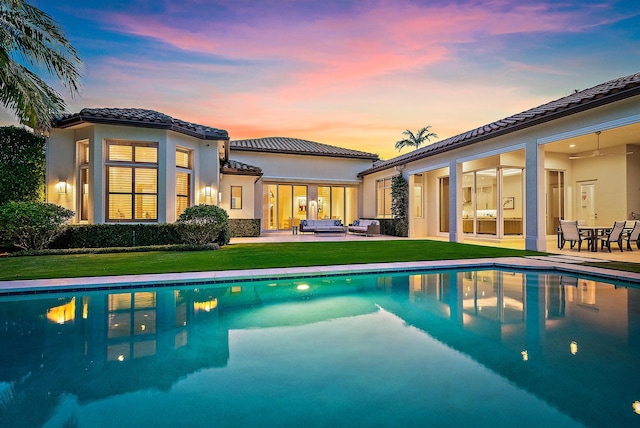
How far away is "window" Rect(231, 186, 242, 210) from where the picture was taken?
60.8ft

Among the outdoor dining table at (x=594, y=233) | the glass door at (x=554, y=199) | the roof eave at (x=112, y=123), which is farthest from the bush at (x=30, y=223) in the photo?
the glass door at (x=554, y=199)

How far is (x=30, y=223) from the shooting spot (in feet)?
32.3

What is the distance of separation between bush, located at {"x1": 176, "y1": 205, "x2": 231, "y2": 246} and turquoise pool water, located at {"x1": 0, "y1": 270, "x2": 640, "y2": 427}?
565cm

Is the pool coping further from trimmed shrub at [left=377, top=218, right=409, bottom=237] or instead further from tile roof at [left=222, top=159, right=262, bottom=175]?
tile roof at [left=222, top=159, right=262, bottom=175]

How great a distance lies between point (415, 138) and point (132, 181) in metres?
29.1

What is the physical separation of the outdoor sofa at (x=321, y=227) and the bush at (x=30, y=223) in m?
11.0

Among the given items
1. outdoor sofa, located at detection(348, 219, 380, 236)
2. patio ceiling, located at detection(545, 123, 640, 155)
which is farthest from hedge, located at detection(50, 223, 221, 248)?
patio ceiling, located at detection(545, 123, 640, 155)

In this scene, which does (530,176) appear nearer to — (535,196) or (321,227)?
(535,196)

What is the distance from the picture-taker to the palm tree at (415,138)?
3544cm

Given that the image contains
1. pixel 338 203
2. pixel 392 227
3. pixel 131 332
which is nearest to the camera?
pixel 131 332

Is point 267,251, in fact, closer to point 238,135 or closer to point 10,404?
point 10,404

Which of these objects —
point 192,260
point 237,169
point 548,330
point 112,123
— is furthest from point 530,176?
point 112,123

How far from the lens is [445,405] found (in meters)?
2.73

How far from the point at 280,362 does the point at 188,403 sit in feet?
3.41
